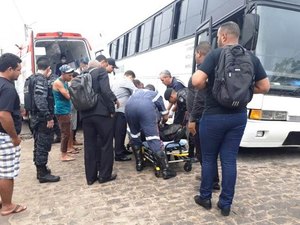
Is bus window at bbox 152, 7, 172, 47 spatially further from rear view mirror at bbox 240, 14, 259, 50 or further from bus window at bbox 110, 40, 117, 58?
bus window at bbox 110, 40, 117, 58

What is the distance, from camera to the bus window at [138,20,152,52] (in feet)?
34.6

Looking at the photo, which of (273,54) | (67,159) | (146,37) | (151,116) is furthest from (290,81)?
(146,37)

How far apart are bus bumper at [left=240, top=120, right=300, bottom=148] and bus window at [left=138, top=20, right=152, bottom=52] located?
18.9 ft

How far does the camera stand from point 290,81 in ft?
18.5

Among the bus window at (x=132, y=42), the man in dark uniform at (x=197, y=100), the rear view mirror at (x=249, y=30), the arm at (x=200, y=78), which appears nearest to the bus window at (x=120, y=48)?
the bus window at (x=132, y=42)

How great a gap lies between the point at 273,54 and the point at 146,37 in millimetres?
5814

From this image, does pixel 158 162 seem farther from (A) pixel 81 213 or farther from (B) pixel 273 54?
(B) pixel 273 54

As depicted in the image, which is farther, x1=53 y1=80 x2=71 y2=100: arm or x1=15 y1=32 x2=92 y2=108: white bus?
x1=15 y1=32 x2=92 y2=108: white bus

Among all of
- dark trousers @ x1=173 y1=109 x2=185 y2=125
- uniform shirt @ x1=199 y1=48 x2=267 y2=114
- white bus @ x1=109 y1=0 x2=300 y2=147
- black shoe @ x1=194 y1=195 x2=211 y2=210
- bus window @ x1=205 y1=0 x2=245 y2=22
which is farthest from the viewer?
bus window @ x1=205 y1=0 x2=245 y2=22

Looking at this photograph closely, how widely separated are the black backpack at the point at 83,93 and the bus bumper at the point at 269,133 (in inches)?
107

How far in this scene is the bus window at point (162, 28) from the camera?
8.99 metres

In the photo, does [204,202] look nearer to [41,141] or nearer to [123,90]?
[41,141]

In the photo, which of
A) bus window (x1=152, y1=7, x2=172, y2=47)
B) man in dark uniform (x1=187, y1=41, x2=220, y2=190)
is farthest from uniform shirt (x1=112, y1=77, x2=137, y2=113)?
bus window (x1=152, y1=7, x2=172, y2=47)

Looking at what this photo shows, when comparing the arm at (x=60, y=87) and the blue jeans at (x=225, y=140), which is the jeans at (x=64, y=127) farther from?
the blue jeans at (x=225, y=140)
